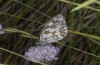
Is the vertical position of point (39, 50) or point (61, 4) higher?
point (61, 4)

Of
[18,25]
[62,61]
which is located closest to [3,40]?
[18,25]

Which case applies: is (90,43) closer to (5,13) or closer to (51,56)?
(51,56)
